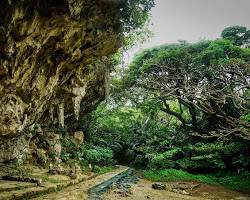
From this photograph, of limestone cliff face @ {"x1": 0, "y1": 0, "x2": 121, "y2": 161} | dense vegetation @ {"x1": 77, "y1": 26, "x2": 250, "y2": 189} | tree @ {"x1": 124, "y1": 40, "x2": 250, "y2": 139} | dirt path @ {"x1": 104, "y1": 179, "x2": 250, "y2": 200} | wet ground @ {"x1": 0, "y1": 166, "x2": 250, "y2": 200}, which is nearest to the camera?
limestone cliff face @ {"x1": 0, "y1": 0, "x2": 121, "y2": 161}

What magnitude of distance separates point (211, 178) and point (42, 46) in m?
14.7

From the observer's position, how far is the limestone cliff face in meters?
8.37

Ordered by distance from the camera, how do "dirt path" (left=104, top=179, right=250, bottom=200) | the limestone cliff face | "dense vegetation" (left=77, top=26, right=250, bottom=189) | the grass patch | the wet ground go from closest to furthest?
1. the limestone cliff face
2. the wet ground
3. "dirt path" (left=104, top=179, right=250, bottom=200)
4. the grass patch
5. "dense vegetation" (left=77, top=26, right=250, bottom=189)

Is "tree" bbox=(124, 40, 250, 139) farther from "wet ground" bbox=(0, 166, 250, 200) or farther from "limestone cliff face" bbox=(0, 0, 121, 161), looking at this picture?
"limestone cliff face" bbox=(0, 0, 121, 161)

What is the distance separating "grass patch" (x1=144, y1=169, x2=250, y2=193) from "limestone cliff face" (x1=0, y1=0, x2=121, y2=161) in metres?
9.80

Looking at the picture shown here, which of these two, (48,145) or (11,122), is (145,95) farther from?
(11,122)

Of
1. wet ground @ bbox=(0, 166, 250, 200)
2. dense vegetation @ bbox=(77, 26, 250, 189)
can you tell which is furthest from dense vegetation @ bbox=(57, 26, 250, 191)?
wet ground @ bbox=(0, 166, 250, 200)

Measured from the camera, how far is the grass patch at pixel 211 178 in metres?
18.1

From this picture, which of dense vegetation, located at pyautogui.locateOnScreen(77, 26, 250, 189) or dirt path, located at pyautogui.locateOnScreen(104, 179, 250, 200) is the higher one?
dense vegetation, located at pyautogui.locateOnScreen(77, 26, 250, 189)

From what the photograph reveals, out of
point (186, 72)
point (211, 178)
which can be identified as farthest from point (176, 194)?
point (186, 72)

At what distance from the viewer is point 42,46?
10.2 m

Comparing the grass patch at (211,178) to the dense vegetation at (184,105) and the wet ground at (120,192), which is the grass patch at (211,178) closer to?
the dense vegetation at (184,105)

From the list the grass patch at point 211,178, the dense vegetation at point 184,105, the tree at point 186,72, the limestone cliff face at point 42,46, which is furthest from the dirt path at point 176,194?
the tree at point 186,72

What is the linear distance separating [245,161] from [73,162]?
34.3ft
